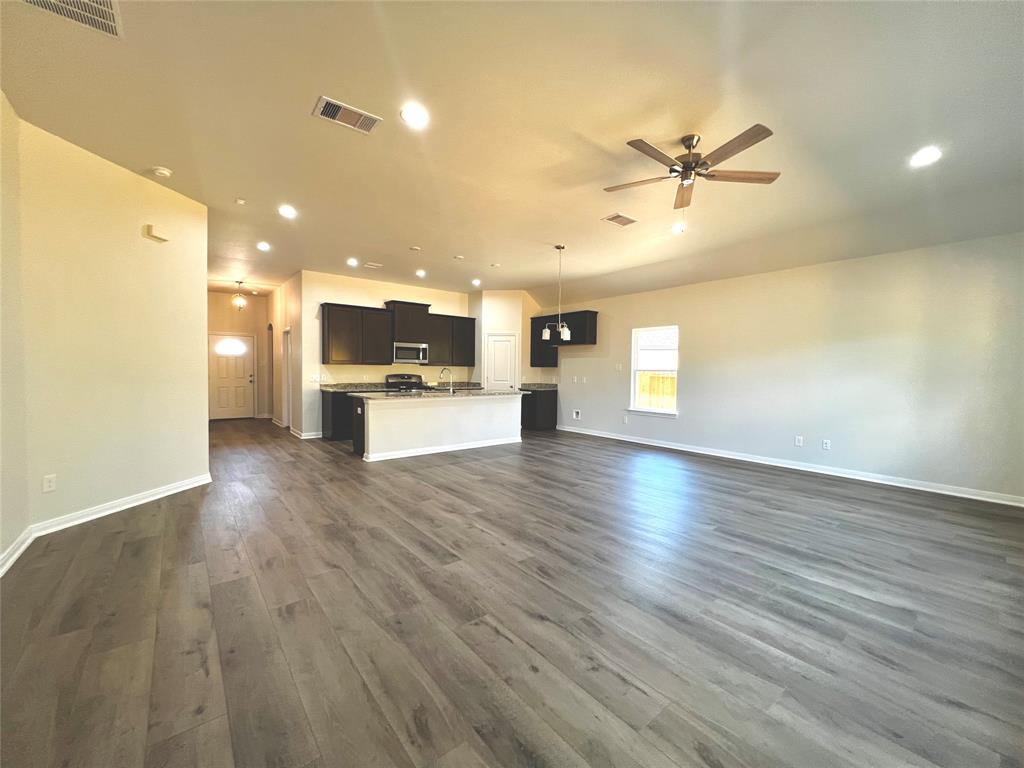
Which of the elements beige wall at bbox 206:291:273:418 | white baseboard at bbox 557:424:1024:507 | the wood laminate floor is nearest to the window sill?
white baseboard at bbox 557:424:1024:507

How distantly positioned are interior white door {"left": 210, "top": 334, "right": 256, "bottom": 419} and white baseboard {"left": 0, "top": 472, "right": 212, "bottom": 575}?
6.07 m

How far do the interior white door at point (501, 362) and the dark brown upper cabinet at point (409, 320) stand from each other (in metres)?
1.39

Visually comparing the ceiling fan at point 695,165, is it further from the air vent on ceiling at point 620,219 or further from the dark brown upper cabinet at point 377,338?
the dark brown upper cabinet at point 377,338

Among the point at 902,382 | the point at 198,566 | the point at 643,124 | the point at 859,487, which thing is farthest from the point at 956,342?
the point at 198,566

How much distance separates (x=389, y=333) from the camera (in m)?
7.62

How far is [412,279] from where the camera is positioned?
7.46 meters

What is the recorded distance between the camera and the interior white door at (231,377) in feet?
29.7

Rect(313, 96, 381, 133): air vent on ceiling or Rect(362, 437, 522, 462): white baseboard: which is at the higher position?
Rect(313, 96, 381, 133): air vent on ceiling

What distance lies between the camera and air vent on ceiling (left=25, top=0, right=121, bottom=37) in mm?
1815

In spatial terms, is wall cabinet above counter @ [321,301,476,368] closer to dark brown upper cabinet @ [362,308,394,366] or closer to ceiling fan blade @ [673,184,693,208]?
dark brown upper cabinet @ [362,308,394,366]

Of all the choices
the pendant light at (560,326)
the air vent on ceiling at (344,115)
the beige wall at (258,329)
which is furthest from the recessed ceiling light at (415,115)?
the beige wall at (258,329)

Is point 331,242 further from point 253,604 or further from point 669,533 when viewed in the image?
point 669,533

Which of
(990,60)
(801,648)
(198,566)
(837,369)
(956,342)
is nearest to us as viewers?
(801,648)

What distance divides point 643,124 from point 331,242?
425cm
